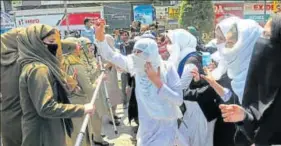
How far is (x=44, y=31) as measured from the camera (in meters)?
3.16

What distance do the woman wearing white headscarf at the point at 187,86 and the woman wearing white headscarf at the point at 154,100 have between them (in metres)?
0.17

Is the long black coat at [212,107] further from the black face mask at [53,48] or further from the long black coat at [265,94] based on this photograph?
the black face mask at [53,48]

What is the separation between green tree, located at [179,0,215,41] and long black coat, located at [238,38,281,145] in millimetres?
19118

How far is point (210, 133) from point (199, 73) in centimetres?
62

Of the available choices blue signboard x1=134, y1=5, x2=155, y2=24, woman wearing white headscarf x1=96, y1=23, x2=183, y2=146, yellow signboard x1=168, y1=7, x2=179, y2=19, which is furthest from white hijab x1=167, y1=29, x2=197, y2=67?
yellow signboard x1=168, y1=7, x2=179, y2=19

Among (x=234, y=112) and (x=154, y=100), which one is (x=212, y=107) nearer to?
(x=154, y=100)

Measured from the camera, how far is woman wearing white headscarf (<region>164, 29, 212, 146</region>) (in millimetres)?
3770

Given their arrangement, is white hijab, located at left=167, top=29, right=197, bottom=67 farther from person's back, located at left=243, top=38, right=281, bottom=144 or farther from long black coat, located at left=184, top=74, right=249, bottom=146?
person's back, located at left=243, top=38, right=281, bottom=144

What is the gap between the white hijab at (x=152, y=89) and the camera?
3641mm

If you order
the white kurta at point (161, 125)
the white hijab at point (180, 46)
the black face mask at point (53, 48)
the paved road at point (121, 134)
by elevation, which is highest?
the black face mask at point (53, 48)

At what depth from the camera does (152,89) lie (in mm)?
3686

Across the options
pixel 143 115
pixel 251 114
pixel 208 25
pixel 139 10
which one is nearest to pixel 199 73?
pixel 143 115

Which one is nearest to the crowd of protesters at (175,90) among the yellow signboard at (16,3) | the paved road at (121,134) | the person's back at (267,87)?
the person's back at (267,87)

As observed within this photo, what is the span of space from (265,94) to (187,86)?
161 centimetres
